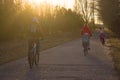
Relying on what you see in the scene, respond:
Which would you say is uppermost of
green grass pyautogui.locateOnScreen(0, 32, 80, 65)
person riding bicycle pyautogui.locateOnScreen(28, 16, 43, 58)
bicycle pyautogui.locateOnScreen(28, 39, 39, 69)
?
person riding bicycle pyautogui.locateOnScreen(28, 16, 43, 58)

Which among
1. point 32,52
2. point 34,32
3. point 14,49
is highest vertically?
point 34,32

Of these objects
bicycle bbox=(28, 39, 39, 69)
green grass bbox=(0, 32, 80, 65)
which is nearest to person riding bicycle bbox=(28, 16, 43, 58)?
bicycle bbox=(28, 39, 39, 69)

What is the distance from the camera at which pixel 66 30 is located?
77500 millimetres

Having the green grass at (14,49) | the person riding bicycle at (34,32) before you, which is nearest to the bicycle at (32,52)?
the person riding bicycle at (34,32)

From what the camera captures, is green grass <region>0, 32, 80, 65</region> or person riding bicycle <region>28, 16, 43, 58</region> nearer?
person riding bicycle <region>28, 16, 43, 58</region>

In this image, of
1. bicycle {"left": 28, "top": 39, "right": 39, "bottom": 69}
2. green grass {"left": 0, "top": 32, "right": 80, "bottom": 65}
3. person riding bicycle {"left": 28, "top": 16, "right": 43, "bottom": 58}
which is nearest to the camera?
bicycle {"left": 28, "top": 39, "right": 39, "bottom": 69}

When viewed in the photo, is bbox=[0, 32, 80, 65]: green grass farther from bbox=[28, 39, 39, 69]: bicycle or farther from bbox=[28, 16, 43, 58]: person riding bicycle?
bbox=[28, 16, 43, 58]: person riding bicycle

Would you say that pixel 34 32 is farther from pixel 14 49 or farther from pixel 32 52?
pixel 14 49

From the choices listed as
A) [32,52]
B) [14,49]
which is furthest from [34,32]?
[14,49]

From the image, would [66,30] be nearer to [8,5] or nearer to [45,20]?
[45,20]

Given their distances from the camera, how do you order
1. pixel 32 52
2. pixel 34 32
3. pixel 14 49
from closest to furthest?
pixel 32 52 → pixel 34 32 → pixel 14 49

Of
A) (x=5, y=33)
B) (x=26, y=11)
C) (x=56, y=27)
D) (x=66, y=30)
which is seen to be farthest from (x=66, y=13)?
(x=5, y=33)

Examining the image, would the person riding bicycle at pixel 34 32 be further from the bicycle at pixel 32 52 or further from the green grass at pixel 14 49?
the green grass at pixel 14 49

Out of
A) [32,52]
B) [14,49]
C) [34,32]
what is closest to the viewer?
[32,52]
